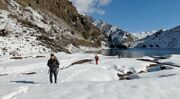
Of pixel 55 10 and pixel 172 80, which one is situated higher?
pixel 55 10

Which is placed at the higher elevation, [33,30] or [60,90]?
[33,30]

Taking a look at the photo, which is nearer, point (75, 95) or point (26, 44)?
point (75, 95)

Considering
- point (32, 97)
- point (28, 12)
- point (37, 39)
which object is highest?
point (28, 12)

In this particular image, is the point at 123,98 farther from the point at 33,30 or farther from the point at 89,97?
the point at 33,30

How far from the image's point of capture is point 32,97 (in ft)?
58.9

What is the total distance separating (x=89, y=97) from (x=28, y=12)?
4540 inches

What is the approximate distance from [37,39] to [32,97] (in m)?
74.4

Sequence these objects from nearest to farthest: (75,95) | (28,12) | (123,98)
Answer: (123,98), (75,95), (28,12)

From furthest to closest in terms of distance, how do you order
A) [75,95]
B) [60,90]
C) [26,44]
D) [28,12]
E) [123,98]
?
[28,12] < [26,44] < [60,90] < [75,95] < [123,98]

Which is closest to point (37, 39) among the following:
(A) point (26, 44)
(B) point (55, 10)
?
(A) point (26, 44)

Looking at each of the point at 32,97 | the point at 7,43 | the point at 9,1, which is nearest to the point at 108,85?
the point at 32,97

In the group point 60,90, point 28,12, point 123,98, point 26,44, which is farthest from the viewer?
point 28,12

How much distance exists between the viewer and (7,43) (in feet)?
252

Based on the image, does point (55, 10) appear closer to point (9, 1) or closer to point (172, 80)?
point (9, 1)
